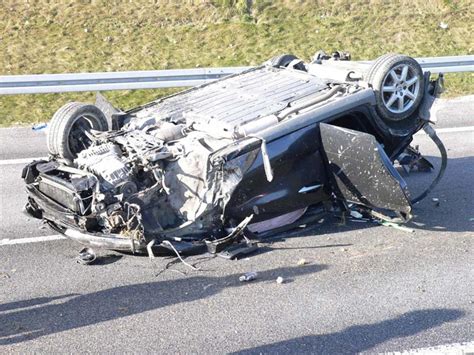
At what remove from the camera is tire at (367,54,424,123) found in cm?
692

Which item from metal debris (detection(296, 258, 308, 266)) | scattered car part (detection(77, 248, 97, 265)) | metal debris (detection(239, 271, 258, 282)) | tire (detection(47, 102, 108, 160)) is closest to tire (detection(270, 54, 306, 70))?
tire (detection(47, 102, 108, 160))

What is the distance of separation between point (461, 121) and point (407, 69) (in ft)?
13.2

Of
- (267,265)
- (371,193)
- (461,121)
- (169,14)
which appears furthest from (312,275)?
(169,14)

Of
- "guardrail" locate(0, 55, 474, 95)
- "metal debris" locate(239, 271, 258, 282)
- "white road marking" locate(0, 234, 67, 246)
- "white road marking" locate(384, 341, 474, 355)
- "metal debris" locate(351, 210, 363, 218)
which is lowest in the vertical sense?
"white road marking" locate(384, 341, 474, 355)

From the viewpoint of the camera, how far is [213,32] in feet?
47.4

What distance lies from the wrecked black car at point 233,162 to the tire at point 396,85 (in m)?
0.01

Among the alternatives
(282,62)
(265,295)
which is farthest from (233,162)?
Answer: (282,62)

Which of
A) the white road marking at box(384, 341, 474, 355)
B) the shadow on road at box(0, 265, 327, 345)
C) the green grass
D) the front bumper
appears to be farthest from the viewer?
the green grass

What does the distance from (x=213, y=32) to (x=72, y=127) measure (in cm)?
781

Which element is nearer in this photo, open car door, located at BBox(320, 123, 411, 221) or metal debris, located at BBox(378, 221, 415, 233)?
open car door, located at BBox(320, 123, 411, 221)

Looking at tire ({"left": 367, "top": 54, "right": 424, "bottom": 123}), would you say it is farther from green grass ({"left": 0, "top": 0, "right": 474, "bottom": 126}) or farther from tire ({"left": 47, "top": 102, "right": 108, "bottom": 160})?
green grass ({"left": 0, "top": 0, "right": 474, "bottom": 126})

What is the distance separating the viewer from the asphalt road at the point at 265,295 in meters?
5.06

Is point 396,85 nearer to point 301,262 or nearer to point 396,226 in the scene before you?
point 396,226

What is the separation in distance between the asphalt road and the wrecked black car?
0.28 metres
